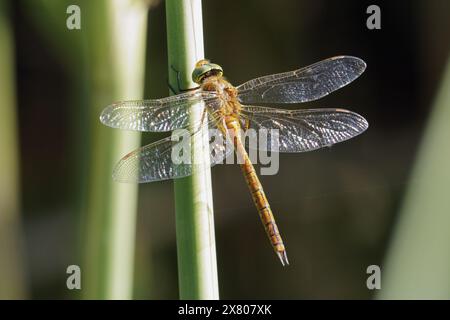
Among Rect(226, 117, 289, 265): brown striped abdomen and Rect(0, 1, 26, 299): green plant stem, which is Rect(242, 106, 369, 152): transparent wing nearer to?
Rect(226, 117, 289, 265): brown striped abdomen

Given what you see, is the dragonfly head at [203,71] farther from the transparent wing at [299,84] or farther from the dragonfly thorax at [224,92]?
the transparent wing at [299,84]

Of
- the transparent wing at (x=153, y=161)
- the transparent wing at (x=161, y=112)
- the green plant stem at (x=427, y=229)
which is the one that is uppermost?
the transparent wing at (x=161, y=112)

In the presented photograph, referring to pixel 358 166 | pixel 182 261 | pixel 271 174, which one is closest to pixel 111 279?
pixel 182 261

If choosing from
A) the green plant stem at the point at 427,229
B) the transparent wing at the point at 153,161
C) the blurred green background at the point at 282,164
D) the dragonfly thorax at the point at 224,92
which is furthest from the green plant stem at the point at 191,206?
the blurred green background at the point at 282,164

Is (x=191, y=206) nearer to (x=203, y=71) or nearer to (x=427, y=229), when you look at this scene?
(x=203, y=71)

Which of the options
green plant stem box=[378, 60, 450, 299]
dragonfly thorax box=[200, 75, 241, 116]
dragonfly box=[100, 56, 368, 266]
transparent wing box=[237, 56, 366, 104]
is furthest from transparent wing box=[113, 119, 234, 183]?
green plant stem box=[378, 60, 450, 299]
